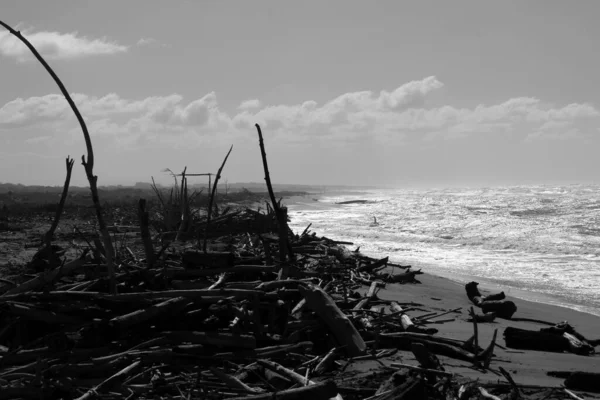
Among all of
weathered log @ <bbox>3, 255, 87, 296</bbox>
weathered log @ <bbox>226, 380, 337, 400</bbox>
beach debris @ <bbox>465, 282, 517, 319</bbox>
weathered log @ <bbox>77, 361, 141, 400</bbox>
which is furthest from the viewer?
beach debris @ <bbox>465, 282, 517, 319</bbox>

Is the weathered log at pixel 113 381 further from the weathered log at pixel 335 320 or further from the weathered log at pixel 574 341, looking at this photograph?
the weathered log at pixel 574 341

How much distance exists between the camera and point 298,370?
4242 millimetres

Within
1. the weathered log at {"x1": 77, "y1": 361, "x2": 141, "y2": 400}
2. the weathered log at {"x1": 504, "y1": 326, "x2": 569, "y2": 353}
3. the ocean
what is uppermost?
the weathered log at {"x1": 77, "y1": 361, "x2": 141, "y2": 400}

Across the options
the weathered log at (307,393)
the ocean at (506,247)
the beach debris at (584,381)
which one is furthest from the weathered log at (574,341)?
the weathered log at (307,393)

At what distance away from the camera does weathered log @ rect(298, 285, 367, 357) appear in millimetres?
4660

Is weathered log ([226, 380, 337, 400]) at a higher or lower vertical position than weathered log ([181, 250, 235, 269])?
lower

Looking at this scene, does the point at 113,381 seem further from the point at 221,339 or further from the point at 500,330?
the point at 500,330

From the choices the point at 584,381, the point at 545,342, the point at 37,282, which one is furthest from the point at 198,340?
the point at 545,342

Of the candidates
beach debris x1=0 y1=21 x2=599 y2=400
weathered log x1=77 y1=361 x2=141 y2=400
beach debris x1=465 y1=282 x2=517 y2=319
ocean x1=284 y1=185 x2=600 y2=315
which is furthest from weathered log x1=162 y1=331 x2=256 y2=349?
ocean x1=284 y1=185 x2=600 y2=315

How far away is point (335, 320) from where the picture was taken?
15.9ft

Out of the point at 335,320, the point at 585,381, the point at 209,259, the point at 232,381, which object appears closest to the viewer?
the point at 232,381

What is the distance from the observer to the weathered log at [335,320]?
466 cm

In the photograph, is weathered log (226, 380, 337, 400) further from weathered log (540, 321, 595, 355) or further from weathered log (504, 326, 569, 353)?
weathered log (540, 321, 595, 355)

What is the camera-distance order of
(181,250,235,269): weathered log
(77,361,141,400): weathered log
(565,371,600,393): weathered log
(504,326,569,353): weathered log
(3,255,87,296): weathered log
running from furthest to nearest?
(181,250,235,269): weathered log, (504,326,569,353): weathered log, (3,255,87,296): weathered log, (565,371,600,393): weathered log, (77,361,141,400): weathered log
